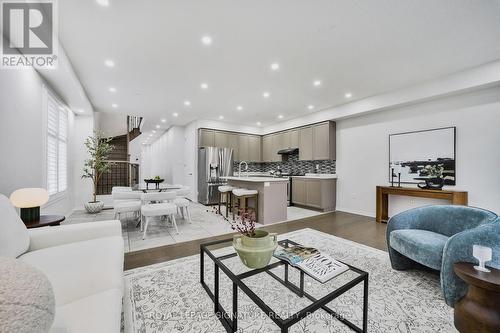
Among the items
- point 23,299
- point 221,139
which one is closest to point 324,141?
point 221,139

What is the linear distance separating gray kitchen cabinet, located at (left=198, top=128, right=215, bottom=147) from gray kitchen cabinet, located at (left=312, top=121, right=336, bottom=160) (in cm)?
321

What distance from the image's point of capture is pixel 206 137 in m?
6.61

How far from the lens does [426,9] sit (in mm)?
2111

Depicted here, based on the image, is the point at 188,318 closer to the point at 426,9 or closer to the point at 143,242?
the point at 143,242

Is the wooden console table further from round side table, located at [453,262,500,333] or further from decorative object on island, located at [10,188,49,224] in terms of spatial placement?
decorative object on island, located at [10,188,49,224]

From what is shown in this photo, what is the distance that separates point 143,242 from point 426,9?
14.7ft

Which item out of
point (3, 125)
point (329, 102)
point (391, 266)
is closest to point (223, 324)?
point (391, 266)

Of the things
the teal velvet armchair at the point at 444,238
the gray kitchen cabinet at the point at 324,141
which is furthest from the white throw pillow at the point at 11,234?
the gray kitchen cabinet at the point at 324,141

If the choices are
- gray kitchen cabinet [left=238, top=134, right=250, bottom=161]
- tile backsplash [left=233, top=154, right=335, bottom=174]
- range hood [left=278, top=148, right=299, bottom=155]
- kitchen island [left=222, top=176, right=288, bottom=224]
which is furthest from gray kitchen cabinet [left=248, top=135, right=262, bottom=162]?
kitchen island [left=222, top=176, right=288, bottom=224]

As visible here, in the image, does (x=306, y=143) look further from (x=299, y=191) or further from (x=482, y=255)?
(x=482, y=255)

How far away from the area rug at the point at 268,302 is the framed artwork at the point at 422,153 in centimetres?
256

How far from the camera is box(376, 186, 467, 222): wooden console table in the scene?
11.2 ft

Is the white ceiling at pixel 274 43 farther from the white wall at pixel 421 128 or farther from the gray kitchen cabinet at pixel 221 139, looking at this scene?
the gray kitchen cabinet at pixel 221 139

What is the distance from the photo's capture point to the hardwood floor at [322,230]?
8.34 feet
